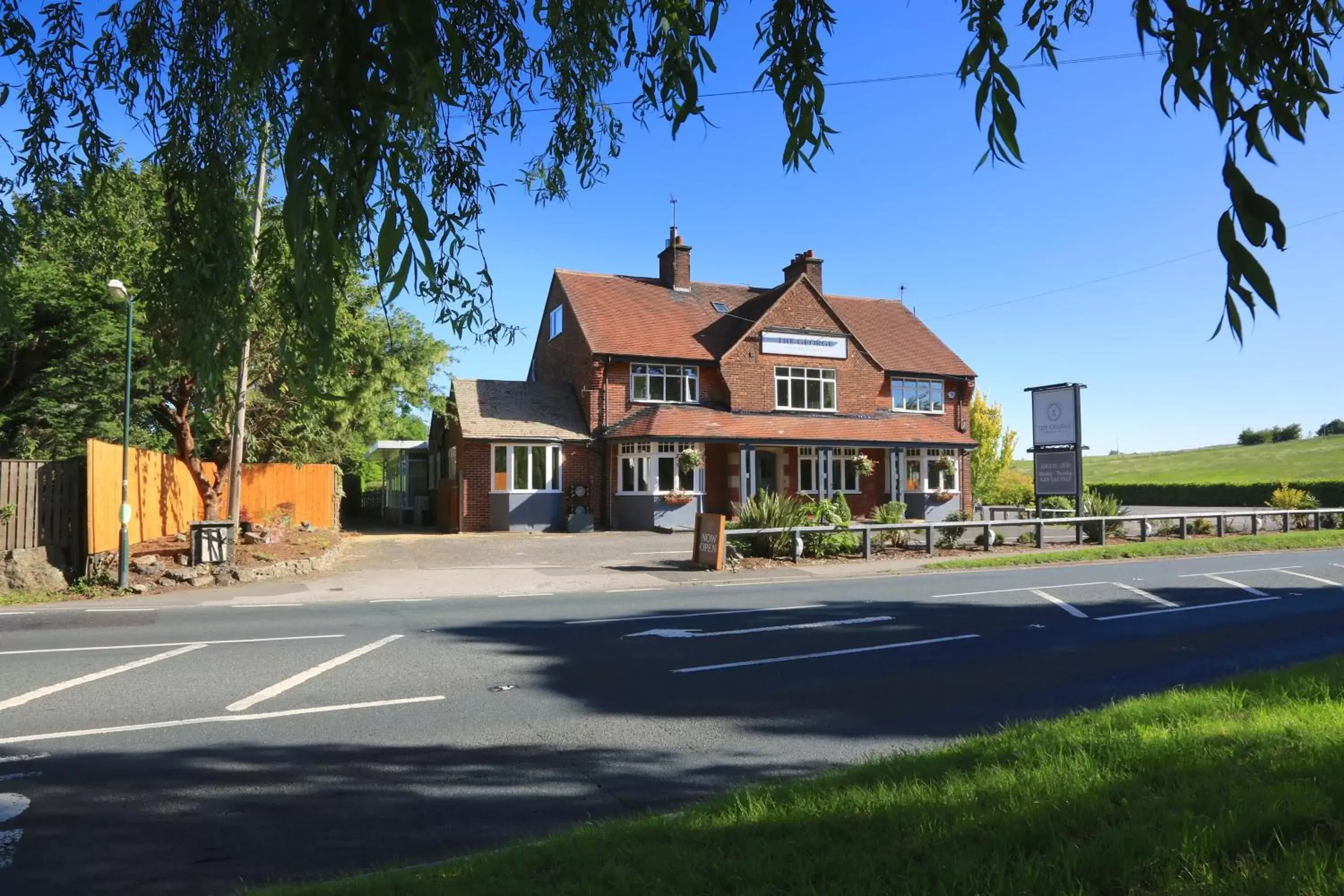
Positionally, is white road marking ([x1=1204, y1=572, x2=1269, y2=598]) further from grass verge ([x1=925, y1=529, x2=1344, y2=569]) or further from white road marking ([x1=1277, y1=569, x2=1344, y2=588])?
grass verge ([x1=925, y1=529, x2=1344, y2=569])

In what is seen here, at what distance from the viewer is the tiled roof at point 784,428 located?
29797mm

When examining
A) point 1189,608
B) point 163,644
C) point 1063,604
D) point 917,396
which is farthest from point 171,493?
point 917,396

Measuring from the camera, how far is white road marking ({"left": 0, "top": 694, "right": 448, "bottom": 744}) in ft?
20.7

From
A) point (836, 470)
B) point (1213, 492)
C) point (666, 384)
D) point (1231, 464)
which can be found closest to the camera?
point (666, 384)

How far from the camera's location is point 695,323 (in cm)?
3394

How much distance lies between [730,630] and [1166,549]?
52.7ft

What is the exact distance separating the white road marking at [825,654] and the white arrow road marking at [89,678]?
17.1 feet

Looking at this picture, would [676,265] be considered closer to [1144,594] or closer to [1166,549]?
[1166,549]

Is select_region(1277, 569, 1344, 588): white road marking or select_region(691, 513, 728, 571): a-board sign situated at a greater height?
select_region(691, 513, 728, 571): a-board sign

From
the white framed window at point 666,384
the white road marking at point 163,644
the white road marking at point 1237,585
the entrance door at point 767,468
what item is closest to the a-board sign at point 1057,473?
the white road marking at point 1237,585

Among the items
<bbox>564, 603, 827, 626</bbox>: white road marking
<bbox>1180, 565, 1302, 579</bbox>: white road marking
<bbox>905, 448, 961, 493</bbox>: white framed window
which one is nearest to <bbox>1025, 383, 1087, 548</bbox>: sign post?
<bbox>1180, 565, 1302, 579</bbox>: white road marking

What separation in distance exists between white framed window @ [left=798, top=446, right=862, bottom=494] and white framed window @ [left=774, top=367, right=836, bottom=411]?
1701mm

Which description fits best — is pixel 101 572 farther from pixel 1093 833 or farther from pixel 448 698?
pixel 1093 833

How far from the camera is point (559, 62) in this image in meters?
5.53
